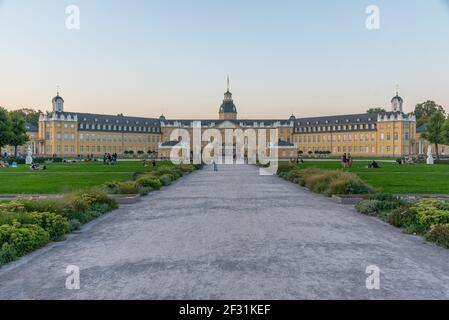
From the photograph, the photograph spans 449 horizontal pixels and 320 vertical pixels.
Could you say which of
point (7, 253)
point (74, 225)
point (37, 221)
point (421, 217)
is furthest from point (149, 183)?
point (421, 217)

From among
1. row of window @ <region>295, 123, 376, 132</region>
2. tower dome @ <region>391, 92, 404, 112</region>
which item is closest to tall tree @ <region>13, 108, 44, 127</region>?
row of window @ <region>295, 123, 376, 132</region>

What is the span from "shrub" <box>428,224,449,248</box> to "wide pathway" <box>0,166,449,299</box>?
0.79 feet

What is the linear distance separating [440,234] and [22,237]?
9053 mm

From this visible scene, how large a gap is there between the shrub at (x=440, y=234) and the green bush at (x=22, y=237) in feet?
28.6

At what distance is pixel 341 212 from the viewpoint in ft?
46.3

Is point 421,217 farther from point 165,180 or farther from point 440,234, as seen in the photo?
point 165,180

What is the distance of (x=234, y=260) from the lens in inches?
298

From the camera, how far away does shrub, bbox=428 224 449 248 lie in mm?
9023

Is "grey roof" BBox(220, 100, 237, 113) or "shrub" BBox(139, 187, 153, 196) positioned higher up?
"grey roof" BBox(220, 100, 237, 113)

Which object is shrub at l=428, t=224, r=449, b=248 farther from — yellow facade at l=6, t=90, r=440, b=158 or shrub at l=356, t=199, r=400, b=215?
yellow facade at l=6, t=90, r=440, b=158

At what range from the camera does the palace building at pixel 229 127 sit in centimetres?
11662
